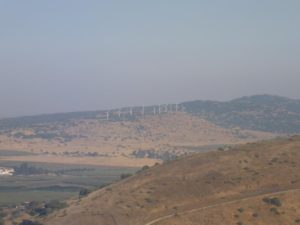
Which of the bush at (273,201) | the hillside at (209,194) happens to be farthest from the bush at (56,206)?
the bush at (273,201)

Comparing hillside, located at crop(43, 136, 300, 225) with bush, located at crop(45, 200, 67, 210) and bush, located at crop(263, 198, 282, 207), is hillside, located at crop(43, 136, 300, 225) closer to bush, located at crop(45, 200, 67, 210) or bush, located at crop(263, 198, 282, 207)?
bush, located at crop(263, 198, 282, 207)

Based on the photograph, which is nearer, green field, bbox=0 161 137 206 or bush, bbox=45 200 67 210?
bush, bbox=45 200 67 210

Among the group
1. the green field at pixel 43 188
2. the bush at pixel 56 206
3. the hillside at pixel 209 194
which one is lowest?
the green field at pixel 43 188

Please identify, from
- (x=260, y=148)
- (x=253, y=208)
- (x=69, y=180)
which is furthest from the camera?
Result: (x=69, y=180)

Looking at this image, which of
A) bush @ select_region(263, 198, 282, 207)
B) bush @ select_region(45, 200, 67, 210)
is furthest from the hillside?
bush @ select_region(45, 200, 67, 210)

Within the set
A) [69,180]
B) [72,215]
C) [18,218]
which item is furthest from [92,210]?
[69,180]

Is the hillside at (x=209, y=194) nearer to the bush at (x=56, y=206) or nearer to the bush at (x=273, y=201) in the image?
the bush at (x=273, y=201)

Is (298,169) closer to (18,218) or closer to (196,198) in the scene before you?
(196,198)

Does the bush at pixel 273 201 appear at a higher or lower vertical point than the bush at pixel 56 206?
higher
